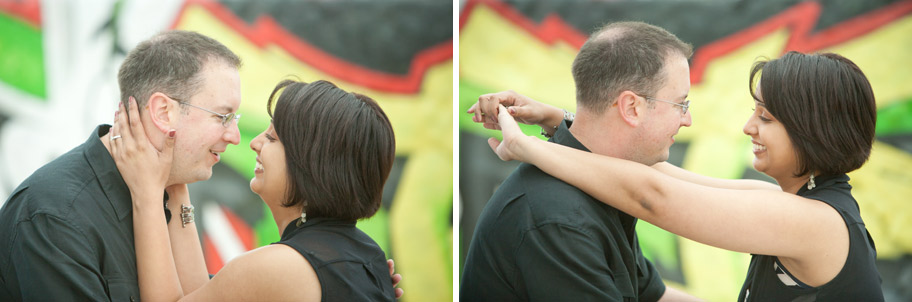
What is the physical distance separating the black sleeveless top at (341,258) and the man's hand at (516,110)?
0.70 meters

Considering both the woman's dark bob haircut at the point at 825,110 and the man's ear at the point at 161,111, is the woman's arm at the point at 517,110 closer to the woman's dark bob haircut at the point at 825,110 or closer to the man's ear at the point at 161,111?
the woman's dark bob haircut at the point at 825,110

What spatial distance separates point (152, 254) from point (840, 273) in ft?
6.93

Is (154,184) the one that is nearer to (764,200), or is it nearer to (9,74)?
(764,200)

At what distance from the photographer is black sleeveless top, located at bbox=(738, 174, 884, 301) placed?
2404 mm

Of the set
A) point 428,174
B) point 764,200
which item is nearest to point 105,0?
point 428,174

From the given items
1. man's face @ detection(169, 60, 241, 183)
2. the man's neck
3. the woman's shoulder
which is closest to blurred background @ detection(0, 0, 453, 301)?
man's face @ detection(169, 60, 241, 183)

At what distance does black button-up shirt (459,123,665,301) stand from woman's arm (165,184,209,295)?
97 centimetres

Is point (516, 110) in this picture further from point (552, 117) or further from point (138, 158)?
point (138, 158)

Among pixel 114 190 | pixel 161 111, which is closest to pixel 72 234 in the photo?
pixel 114 190

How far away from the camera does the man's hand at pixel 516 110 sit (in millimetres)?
2828

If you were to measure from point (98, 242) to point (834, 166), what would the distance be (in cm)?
226

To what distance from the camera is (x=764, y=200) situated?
235 cm

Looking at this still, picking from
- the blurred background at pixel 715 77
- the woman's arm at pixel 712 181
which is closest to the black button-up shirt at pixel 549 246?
the woman's arm at pixel 712 181

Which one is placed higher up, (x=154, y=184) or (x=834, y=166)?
(x=834, y=166)
